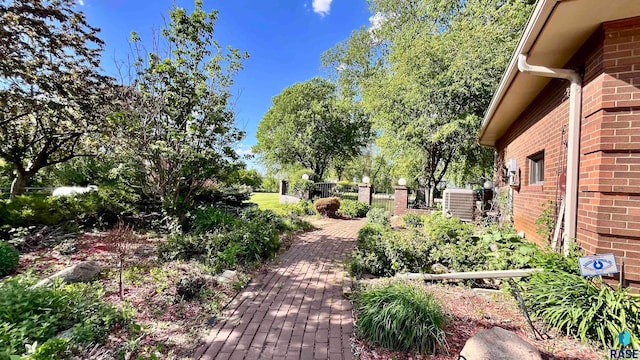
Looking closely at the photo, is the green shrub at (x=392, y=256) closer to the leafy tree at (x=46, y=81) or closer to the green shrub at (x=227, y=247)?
the green shrub at (x=227, y=247)

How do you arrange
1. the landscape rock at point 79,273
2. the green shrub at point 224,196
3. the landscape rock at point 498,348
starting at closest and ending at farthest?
1. the landscape rock at point 498,348
2. the landscape rock at point 79,273
3. the green shrub at point 224,196

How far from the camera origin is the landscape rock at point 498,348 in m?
1.93

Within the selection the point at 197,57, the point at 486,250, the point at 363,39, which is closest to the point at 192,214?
the point at 197,57

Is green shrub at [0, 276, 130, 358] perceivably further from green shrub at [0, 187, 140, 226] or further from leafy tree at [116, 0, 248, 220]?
green shrub at [0, 187, 140, 226]

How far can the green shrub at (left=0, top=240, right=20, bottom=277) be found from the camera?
13.2 ft

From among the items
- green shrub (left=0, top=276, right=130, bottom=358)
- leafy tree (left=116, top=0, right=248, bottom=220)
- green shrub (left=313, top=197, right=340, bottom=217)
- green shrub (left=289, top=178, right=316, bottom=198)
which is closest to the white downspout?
green shrub (left=0, top=276, right=130, bottom=358)

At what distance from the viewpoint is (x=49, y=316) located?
2525mm

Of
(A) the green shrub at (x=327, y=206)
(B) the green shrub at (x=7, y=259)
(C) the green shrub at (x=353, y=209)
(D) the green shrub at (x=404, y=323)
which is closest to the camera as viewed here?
(D) the green shrub at (x=404, y=323)

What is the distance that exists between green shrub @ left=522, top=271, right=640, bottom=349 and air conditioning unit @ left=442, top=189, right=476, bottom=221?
697 centimetres

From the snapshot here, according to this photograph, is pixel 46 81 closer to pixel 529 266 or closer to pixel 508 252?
pixel 508 252

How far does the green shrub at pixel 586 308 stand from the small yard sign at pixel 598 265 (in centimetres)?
35

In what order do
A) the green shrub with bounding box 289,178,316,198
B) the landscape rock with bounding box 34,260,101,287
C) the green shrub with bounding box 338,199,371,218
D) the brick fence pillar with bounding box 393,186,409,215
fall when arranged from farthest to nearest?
the green shrub with bounding box 289,178,316,198
the green shrub with bounding box 338,199,371,218
the brick fence pillar with bounding box 393,186,409,215
the landscape rock with bounding box 34,260,101,287

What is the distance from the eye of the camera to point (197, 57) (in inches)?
264

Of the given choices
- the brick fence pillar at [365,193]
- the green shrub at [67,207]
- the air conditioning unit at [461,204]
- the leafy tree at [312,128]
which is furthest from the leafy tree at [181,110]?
the leafy tree at [312,128]
